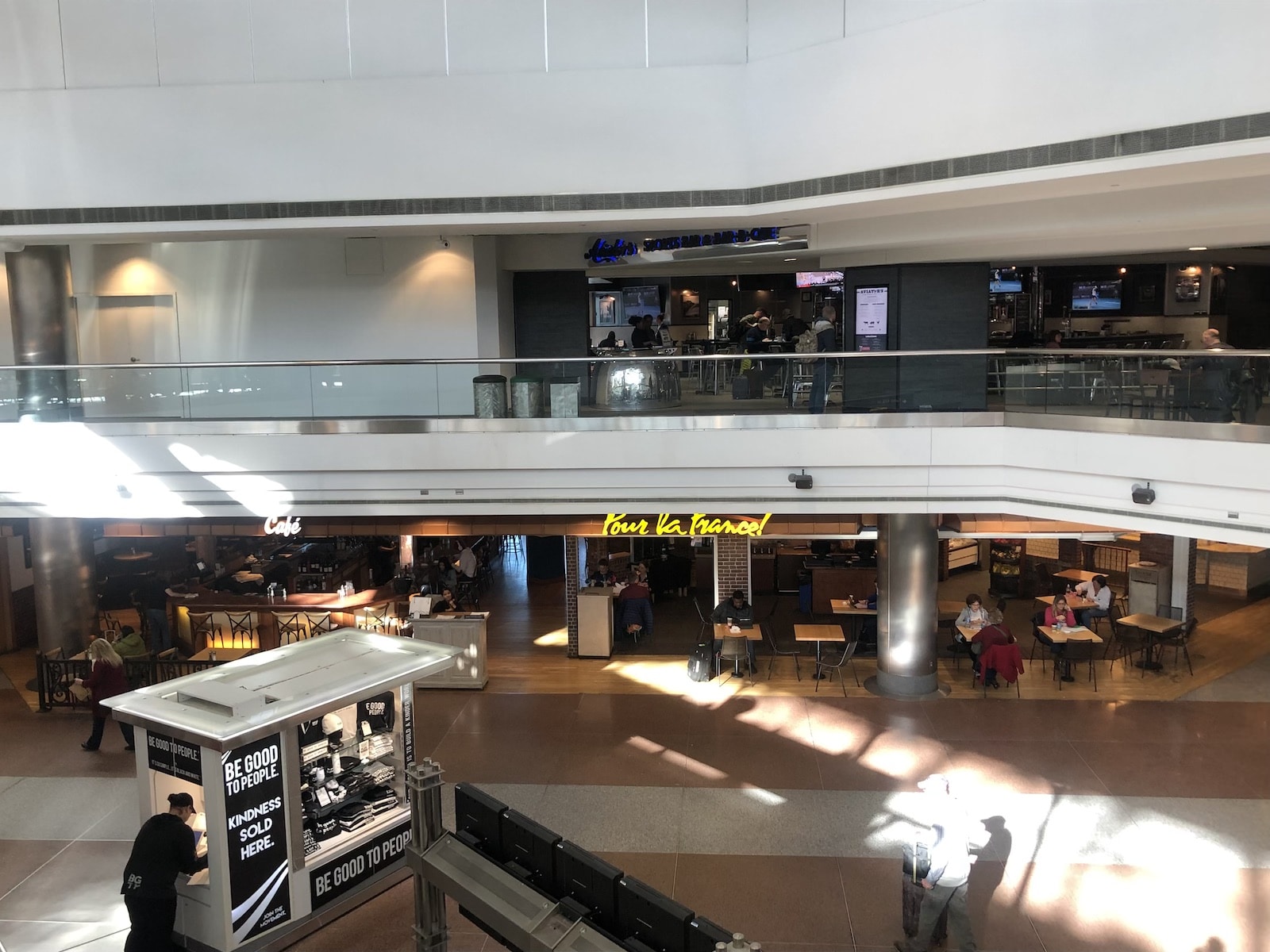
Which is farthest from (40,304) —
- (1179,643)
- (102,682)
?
(1179,643)

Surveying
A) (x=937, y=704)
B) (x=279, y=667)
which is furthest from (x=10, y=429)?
(x=937, y=704)

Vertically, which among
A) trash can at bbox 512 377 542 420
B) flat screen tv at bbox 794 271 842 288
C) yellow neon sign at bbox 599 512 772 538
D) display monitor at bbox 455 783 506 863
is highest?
flat screen tv at bbox 794 271 842 288

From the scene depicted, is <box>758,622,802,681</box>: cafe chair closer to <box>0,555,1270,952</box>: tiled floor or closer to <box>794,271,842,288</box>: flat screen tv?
<box>0,555,1270,952</box>: tiled floor

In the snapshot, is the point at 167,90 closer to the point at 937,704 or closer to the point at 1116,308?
the point at 937,704

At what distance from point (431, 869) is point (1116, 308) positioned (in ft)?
57.2

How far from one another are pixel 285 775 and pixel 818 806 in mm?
5258

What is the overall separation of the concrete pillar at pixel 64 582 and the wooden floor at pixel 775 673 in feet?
2.49

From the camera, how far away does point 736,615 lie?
1417cm

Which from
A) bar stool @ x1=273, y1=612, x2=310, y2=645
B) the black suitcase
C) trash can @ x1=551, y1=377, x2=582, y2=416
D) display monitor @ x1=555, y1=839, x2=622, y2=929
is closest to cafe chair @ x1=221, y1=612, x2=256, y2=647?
bar stool @ x1=273, y1=612, x2=310, y2=645

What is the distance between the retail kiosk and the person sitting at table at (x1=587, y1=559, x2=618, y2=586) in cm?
713

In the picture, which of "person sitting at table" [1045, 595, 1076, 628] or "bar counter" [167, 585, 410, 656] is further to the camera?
"bar counter" [167, 585, 410, 656]

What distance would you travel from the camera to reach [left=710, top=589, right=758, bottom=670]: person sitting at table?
14125 millimetres

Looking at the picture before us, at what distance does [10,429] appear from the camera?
12.0m

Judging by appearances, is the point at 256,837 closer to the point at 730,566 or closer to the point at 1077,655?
the point at 730,566
